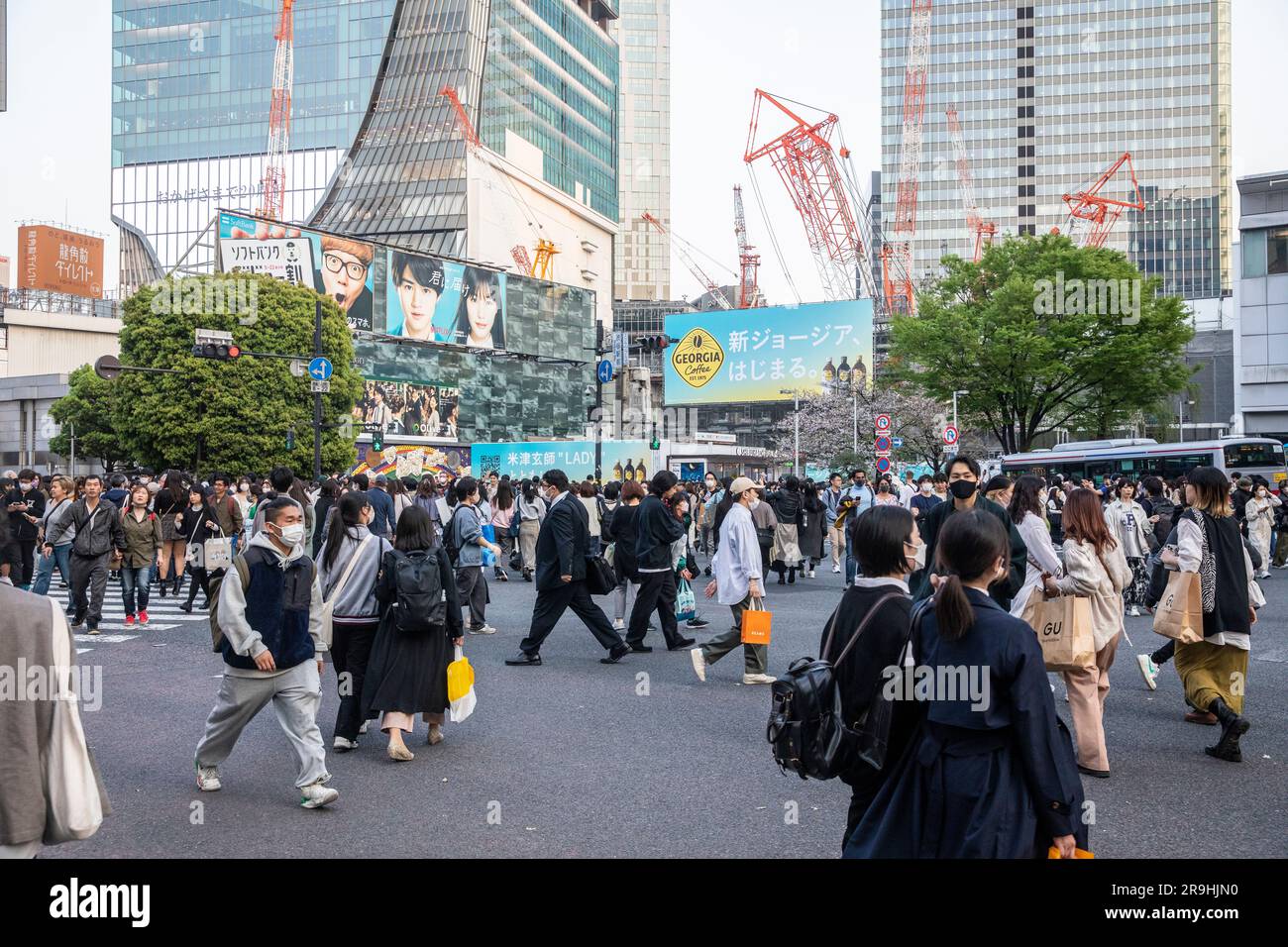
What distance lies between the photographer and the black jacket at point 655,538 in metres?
10.1

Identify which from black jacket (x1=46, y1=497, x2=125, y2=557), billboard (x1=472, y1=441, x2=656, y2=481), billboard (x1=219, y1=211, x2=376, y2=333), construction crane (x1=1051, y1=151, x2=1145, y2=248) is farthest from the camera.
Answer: construction crane (x1=1051, y1=151, x2=1145, y2=248)

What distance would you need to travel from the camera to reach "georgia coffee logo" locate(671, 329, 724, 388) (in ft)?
186

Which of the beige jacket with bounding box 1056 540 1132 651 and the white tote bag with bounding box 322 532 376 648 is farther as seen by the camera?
the white tote bag with bounding box 322 532 376 648

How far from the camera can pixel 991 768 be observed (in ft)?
9.53

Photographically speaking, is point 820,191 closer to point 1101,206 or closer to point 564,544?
point 1101,206

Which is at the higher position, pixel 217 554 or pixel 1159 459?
pixel 1159 459

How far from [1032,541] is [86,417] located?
56.6m

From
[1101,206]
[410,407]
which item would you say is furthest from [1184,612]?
[1101,206]

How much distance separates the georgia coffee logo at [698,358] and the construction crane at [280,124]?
54203 millimetres

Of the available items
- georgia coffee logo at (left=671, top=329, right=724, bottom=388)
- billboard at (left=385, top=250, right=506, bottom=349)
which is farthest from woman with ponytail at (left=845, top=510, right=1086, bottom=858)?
billboard at (left=385, top=250, right=506, bottom=349)

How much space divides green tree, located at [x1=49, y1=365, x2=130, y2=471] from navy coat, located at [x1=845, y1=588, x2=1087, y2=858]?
53.5 m

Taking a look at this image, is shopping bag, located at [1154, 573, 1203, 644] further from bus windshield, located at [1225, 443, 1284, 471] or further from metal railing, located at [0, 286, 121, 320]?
metal railing, located at [0, 286, 121, 320]

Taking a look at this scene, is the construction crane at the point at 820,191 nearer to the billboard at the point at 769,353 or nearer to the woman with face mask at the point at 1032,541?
the billboard at the point at 769,353
